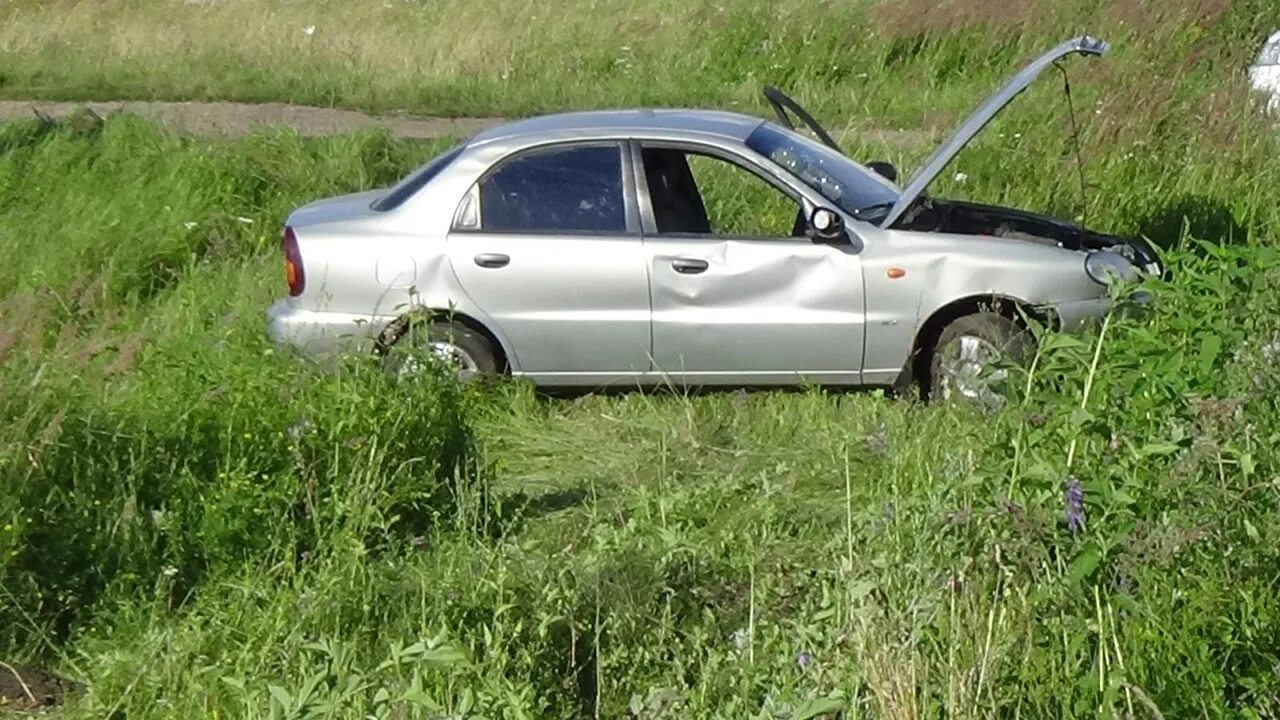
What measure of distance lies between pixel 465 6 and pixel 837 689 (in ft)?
59.3

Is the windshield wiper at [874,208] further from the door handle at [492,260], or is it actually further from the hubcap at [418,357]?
the hubcap at [418,357]

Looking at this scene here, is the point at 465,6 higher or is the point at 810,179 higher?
the point at 465,6

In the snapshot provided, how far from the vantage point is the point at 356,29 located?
818 inches

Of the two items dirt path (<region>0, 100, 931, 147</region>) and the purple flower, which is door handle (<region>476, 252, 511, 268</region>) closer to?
the purple flower

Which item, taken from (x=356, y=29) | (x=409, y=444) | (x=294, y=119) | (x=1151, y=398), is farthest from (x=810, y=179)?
(x=356, y=29)

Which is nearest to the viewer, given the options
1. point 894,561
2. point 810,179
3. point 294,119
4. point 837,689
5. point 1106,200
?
point 837,689

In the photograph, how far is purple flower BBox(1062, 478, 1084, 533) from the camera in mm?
4246

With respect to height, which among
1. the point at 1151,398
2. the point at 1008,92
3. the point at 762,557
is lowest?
the point at 762,557

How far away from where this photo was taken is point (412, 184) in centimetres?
850

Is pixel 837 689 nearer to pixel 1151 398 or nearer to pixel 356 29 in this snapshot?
pixel 1151 398

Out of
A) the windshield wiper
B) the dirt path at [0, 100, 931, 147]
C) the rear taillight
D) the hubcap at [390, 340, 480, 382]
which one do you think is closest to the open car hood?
the windshield wiper

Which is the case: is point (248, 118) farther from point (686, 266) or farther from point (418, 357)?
point (418, 357)

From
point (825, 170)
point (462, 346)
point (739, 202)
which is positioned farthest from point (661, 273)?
point (739, 202)

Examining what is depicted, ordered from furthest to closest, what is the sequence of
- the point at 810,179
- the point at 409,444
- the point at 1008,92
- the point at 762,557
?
the point at 810,179 < the point at 1008,92 < the point at 409,444 < the point at 762,557
